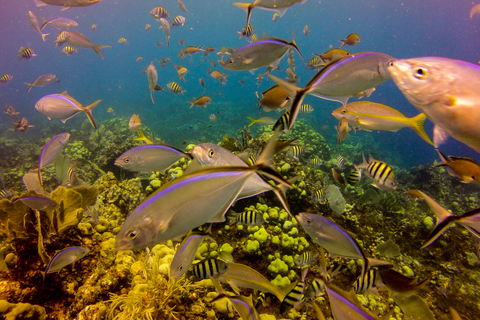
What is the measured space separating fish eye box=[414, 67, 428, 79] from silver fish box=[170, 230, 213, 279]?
198 centimetres

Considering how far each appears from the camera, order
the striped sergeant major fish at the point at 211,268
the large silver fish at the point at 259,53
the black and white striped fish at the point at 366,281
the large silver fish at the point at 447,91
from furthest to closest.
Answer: the large silver fish at the point at 259,53
the black and white striped fish at the point at 366,281
the striped sergeant major fish at the point at 211,268
the large silver fish at the point at 447,91

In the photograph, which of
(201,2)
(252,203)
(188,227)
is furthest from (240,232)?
(201,2)

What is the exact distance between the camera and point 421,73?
3.51 feet

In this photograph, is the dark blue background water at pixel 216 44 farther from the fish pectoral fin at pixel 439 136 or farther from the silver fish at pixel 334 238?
the fish pectoral fin at pixel 439 136

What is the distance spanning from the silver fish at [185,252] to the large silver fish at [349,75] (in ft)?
4.44

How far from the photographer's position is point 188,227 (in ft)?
3.96

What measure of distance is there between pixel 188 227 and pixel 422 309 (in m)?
3.08

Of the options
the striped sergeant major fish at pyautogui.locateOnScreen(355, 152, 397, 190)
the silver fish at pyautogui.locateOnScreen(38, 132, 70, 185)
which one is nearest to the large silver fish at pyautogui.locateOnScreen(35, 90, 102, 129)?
the silver fish at pyautogui.locateOnScreen(38, 132, 70, 185)

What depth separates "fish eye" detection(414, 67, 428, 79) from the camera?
1.05 metres

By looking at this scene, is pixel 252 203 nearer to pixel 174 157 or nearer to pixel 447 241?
pixel 174 157

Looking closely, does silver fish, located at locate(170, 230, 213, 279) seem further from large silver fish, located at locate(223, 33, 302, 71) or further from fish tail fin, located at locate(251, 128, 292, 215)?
large silver fish, located at locate(223, 33, 302, 71)

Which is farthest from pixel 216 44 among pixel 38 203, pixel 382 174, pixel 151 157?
pixel 38 203

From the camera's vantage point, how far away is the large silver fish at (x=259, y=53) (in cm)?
256

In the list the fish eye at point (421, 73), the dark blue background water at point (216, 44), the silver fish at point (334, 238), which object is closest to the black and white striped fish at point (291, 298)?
the silver fish at point (334, 238)
